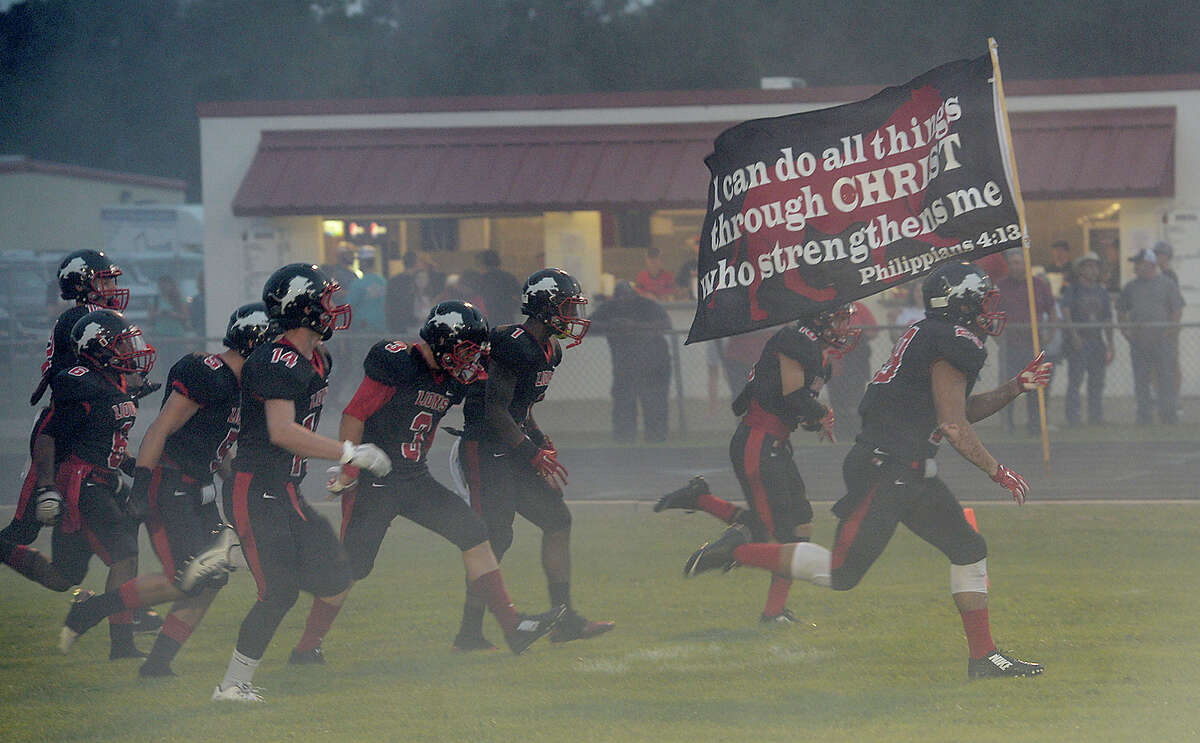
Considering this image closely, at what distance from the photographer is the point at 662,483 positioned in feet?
44.5

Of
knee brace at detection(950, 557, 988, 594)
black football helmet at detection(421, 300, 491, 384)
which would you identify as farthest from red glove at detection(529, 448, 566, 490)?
knee brace at detection(950, 557, 988, 594)

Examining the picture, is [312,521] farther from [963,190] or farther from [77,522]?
[963,190]

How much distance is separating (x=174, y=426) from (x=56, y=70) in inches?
1805

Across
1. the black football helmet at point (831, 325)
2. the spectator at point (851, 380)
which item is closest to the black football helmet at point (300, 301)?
the black football helmet at point (831, 325)

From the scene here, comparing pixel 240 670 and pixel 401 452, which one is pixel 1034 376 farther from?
pixel 240 670

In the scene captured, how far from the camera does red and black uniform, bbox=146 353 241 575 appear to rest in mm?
7148

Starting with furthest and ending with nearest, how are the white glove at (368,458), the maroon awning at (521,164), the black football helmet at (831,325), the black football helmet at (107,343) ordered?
the maroon awning at (521,164) < the black football helmet at (831,325) < the black football helmet at (107,343) < the white glove at (368,458)

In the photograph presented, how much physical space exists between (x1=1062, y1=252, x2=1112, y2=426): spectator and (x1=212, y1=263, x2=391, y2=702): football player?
10.7 m

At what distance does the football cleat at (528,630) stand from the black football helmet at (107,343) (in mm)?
2109

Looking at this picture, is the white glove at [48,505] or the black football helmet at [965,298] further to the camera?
the white glove at [48,505]

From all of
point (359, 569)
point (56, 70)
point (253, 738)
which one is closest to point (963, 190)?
point (359, 569)

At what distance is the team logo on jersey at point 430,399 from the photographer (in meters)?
6.96

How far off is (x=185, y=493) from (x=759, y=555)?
2.61 metres

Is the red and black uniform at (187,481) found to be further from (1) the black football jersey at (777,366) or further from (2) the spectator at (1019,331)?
(2) the spectator at (1019,331)
